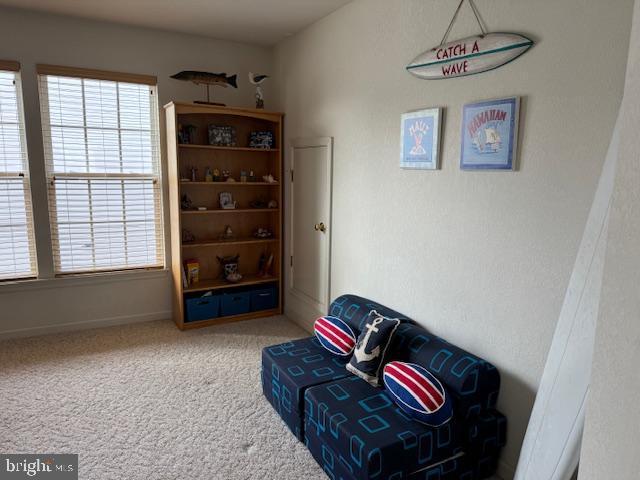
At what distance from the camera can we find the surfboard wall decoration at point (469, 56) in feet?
6.72

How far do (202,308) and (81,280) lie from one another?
Result: 3.57 ft

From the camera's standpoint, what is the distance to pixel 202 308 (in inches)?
161

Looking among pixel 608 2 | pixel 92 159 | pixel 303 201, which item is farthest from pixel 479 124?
pixel 92 159

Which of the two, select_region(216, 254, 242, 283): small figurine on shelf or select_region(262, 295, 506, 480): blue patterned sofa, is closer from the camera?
select_region(262, 295, 506, 480): blue patterned sofa

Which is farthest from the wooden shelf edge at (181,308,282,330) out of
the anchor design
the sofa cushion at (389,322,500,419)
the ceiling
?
the ceiling

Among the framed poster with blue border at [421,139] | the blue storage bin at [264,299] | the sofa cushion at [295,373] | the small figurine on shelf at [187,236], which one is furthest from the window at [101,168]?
the framed poster with blue border at [421,139]

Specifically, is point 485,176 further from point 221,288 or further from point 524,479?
point 221,288

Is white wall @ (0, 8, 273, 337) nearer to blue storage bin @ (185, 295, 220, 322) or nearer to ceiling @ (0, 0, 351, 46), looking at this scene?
ceiling @ (0, 0, 351, 46)

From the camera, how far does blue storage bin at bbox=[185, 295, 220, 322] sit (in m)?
4.04

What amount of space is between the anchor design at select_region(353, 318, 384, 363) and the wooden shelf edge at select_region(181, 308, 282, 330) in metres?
1.95

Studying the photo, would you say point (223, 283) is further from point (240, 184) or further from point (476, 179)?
point (476, 179)

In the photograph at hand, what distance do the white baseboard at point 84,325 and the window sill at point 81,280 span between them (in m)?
0.35

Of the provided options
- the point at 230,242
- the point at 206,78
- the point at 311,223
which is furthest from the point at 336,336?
the point at 206,78

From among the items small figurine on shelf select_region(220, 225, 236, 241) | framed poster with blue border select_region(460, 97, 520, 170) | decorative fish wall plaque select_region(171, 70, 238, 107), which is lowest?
small figurine on shelf select_region(220, 225, 236, 241)
